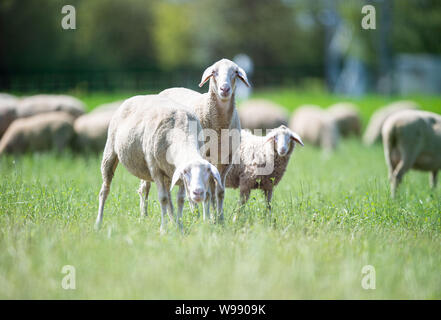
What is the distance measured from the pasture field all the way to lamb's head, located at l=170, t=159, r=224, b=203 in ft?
1.52

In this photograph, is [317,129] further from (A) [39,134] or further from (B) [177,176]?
(B) [177,176]

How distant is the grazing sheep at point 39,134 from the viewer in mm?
11781

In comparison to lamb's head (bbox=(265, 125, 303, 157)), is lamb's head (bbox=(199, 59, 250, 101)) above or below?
above

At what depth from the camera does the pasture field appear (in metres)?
4.32

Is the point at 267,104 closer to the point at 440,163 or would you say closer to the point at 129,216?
the point at 440,163

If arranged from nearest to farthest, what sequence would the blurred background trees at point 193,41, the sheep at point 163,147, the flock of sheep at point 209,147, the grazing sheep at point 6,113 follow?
the sheep at point 163,147
the flock of sheep at point 209,147
the grazing sheep at point 6,113
the blurred background trees at point 193,41

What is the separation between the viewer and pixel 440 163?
9.27 metres

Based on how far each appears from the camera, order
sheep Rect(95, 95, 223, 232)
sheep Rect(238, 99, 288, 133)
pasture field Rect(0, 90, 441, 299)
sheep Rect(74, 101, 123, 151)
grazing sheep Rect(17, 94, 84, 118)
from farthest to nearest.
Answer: sheep Rect(238, 99, 288, 133) → grazing sheep Rect(17, 94, 84, 118) → sheep Rect(74, 101, 123, 151) → sheep Rect(95, 95, 223, 232) → pasture field Rect(0, 90, 441, 299)

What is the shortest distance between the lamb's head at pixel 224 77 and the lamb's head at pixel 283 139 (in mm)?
931

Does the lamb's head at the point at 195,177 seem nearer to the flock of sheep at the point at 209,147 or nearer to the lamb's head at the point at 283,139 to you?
the flock of sheep at the point at 209,147

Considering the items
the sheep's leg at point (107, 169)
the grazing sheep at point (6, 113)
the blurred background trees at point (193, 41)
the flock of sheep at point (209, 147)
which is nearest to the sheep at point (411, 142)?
the flock of sheep at point (209, 147)

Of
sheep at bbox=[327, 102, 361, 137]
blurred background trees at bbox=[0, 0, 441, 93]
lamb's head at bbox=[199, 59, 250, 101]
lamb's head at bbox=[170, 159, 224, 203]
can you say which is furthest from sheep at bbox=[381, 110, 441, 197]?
blurred background trees at bbox=[0, 0, 441, 93]

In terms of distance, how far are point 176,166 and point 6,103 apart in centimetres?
985

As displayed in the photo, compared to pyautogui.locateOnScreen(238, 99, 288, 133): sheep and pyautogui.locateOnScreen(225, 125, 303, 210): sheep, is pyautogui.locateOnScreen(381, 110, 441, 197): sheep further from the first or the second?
pyautogui.locateOnScreen(238, 99, 288, 133): sheep
